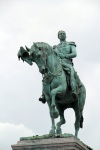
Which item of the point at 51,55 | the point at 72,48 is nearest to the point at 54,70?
the point at 51,55

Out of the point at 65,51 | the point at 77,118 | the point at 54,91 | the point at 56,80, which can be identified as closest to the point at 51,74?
the point at 56,80

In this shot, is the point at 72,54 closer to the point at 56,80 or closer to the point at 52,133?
the point at 56,80

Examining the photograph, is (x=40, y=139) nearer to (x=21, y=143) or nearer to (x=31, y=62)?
(x=21, y=143)

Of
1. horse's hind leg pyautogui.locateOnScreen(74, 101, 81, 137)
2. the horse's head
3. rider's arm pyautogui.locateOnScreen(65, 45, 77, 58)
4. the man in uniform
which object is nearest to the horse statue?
the horse's head

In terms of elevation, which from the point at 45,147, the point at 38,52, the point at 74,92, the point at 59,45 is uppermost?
the point at 59,45

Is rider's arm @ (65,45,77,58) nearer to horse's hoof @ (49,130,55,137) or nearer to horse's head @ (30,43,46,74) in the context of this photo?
horse's head @ (30,43,46,74)

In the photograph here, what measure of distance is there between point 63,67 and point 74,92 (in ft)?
3.11

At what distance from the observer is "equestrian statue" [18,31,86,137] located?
15.2m

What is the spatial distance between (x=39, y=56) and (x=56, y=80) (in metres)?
0.95

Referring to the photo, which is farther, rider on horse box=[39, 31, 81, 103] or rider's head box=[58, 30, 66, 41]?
rider's head box=[58, 30, 66, 41]

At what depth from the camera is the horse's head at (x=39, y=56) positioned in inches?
598

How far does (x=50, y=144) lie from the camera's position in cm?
1455

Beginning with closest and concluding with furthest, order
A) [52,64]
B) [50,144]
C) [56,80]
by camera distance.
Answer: [50,144], [56,80], [52,64]

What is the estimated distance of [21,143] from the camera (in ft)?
48.9
